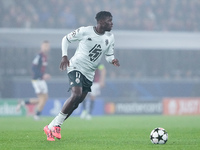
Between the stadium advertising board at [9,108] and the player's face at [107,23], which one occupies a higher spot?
the stadium advertising board at [9,108]

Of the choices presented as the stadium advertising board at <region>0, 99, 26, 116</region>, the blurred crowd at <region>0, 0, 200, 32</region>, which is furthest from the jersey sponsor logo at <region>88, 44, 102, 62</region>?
the blurred crowd at <region>0, 0, 200, 32</region>

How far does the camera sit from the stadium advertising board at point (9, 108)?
2142 cm

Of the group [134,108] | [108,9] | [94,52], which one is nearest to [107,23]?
[94,52]

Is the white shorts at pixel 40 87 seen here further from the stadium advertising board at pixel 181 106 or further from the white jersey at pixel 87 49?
the white jersey at pixel 87 49

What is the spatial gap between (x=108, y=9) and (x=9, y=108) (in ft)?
27.8

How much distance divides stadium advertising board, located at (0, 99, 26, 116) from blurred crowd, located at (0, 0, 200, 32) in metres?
4.49

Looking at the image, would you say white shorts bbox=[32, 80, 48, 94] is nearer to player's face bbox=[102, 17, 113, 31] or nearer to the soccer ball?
player's face bbox=[102, 17, 113, 31]

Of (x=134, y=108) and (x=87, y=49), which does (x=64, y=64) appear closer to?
(x=87, y=49)

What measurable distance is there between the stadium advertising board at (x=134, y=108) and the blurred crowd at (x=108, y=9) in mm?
4728

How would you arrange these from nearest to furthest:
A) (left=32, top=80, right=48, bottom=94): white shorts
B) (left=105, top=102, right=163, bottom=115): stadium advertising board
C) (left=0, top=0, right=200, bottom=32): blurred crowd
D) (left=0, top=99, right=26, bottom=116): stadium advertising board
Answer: (left=32, top=80, right=48, bottom=94): white shorts, (left=0, top=99, right=26, bottom=116): stadium advertising board, (left=105, top=102, right=163, bottom=115): stadium advertising board, (left=0, top=0, right=200, bottom=32): blurred crowd

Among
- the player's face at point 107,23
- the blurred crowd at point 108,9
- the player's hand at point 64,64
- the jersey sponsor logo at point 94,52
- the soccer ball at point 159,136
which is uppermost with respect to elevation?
the blurred crowd at point 108,9

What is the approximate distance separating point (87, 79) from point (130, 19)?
59.4 ft

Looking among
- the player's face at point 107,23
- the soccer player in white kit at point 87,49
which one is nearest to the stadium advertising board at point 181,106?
the soccer player in white kit at point 87,49

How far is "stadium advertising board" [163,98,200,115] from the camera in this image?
923 inches
